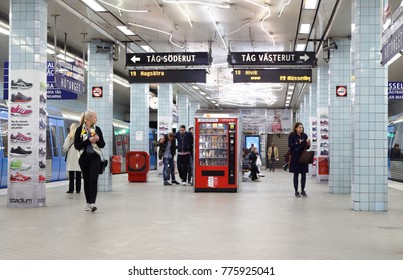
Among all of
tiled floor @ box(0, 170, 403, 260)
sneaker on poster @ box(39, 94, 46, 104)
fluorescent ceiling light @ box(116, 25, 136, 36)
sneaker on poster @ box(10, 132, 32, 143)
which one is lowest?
tiled floor @ box(0, 170, 403, 260)

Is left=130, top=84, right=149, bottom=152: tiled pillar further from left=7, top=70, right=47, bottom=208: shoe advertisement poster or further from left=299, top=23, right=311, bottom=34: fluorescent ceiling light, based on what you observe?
left=7, top=70, right=47, bottom=208: shoe advertisement poster

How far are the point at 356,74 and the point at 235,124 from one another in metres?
4.52

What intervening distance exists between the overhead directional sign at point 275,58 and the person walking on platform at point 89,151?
589cm

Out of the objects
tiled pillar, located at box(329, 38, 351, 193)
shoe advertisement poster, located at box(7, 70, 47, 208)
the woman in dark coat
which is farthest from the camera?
tiled pillar, located at box(329, 38, 351, 193)

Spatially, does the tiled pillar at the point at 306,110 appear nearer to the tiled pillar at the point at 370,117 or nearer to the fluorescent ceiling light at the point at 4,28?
the fluorescent ceiling light at the point at 4,28

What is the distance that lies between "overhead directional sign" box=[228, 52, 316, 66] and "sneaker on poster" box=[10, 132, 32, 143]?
603 cm

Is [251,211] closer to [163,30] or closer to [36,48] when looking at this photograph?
[36,48]

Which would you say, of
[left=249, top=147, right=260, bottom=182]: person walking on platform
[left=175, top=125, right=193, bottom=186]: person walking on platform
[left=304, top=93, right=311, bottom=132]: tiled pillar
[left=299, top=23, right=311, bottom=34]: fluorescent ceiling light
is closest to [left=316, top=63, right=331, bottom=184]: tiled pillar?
[left=249, top=147, right=260, bottom=182]: person walking on platform

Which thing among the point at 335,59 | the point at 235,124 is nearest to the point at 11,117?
the point at 235,124

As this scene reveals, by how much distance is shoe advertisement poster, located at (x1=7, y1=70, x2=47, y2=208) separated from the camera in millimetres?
10031

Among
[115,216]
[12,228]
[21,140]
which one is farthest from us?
[21,140]

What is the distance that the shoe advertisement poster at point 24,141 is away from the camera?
32.9 feet
